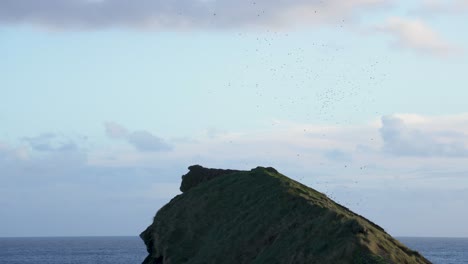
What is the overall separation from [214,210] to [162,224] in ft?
18.9

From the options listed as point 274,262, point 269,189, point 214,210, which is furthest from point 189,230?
point 274,262

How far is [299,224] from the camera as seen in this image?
50219 mm

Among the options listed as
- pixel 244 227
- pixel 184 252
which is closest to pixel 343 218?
pixel 244 227

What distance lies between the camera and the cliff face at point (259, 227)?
41469mm

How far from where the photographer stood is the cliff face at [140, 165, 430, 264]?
136 ft

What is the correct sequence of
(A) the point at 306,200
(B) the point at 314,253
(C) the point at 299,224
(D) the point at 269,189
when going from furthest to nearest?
(D) the point at 269,189, (A) the point at 306,200, (C) the point at 299,224, (B) the point at 314,253

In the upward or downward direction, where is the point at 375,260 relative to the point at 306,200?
downward

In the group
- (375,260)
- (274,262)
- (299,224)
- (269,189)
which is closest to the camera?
(375,260)

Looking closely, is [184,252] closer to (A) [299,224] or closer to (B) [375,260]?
(A) [299,224]

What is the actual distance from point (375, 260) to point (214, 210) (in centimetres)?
2843

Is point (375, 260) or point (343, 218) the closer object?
point (375, 260)

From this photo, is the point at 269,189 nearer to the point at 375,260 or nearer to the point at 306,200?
the point at 306,200

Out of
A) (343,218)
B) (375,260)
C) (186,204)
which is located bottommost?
(375,260)

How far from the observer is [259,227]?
5556 centimetres
